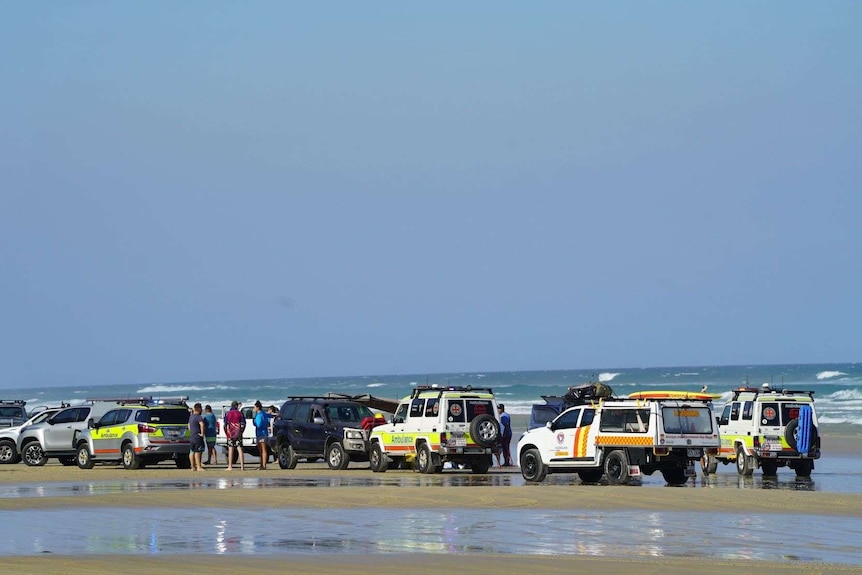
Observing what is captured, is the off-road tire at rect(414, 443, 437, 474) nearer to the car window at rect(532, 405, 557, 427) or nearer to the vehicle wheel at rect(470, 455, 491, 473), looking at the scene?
the vehicle wheel at rect(470, 455, 491, 473)

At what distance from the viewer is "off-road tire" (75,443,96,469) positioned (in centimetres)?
3519

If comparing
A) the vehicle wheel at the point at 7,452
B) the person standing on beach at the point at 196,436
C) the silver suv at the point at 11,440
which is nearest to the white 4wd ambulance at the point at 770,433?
the person standing on beach at the point at 196,436

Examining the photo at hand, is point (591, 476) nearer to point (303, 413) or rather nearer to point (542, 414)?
point (303, 413)

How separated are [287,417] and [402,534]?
56.8 feet

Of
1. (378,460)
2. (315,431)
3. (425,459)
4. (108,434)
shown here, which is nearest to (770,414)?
(425,459)

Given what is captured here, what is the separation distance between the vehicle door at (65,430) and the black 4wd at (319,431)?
6.12 metres

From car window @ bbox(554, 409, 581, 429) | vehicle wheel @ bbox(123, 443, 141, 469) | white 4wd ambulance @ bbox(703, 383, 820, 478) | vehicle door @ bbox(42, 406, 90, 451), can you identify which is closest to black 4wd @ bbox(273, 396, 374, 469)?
vehicle wheel @ bbox(123, 443, 141, 469)

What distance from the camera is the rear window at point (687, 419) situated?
87.8ft

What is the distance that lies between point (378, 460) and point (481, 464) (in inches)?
96.8

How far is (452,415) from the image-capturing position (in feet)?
102

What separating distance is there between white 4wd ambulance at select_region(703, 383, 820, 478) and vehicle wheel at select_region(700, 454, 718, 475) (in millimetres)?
30

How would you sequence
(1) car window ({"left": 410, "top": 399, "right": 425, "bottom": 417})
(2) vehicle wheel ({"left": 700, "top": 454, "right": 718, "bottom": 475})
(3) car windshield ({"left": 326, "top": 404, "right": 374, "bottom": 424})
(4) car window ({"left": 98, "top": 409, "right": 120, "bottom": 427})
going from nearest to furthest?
1. (1) car window ({"left": 410, "top": 399, "right": 425, "bottom": 417})
2. (2) vehicle wheel ({"left": 700, "top": 454, "right": 718, "bottom": 475})
3. (3) car windshield ({"left": 326, "top": 404, "right": 374, "bottom": 424})
4. (4) car window ({"left": 98, "top": 409, "right": 120, "bottom": 427})

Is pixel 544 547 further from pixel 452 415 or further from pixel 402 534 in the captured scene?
pixel 452 415

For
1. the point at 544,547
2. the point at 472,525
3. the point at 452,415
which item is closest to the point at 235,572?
the point at 544,547
